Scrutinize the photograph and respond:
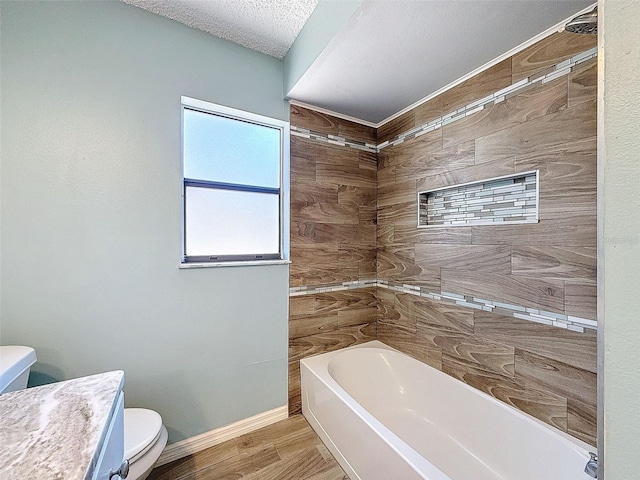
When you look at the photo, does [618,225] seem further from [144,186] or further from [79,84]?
[79,84]

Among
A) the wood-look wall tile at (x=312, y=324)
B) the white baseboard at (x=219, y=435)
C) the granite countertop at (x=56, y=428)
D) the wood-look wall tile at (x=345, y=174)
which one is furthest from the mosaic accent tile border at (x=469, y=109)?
the white baseboard at (x=219, y=435)

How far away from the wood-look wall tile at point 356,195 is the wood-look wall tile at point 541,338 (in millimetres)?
1215

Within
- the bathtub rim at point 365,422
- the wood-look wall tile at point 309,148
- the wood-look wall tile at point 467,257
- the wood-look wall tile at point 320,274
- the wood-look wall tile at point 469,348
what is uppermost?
the wood-look wall tile at point 309,148

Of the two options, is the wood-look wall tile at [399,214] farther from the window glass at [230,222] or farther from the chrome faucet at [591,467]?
the chrome faucet at [591,467]

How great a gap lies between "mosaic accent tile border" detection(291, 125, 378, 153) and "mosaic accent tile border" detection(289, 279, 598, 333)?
1.18 metres

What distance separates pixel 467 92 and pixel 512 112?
0.35m

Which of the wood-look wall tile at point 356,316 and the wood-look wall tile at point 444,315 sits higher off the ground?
the wood-look wall tile at point 444,315

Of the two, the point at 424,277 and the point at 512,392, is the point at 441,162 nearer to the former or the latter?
the point at 424,277

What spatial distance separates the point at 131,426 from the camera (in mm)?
1238

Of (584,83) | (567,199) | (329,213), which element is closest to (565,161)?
(567,199)

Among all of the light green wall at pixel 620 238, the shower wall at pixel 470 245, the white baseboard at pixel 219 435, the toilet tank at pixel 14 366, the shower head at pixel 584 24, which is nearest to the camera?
Result: the light green wall at pixel 620 238

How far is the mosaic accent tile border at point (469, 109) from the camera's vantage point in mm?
1255

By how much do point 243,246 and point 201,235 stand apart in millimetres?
294

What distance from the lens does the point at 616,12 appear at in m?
0.40
